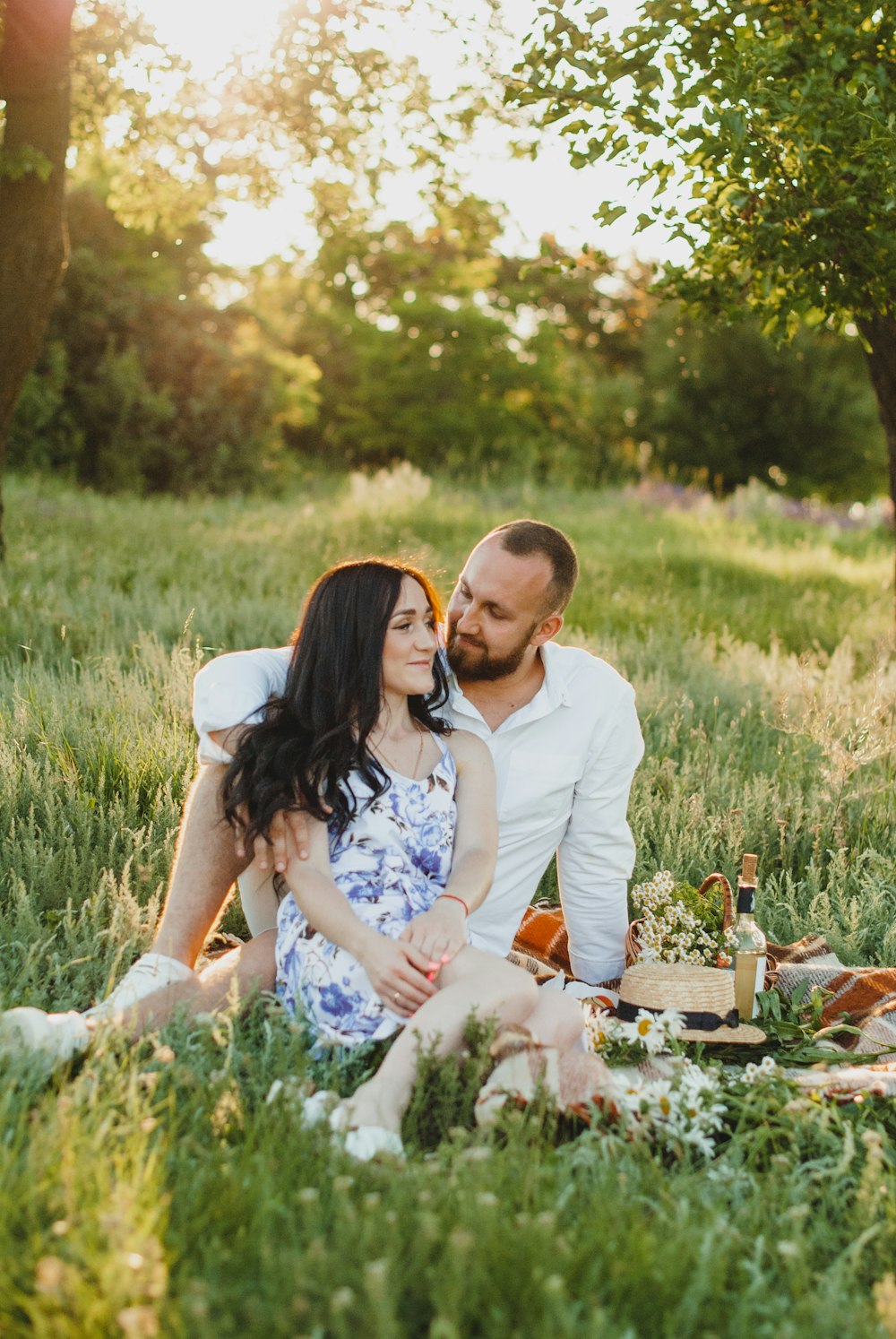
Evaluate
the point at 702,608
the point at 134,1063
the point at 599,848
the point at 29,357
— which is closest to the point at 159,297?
the point at 29,357

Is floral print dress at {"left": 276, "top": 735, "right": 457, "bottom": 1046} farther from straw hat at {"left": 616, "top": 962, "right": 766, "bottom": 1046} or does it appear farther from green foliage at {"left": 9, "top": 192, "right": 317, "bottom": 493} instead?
green foliage at {"left": 9, "top": 192, "right": 317, "bottom": 493}

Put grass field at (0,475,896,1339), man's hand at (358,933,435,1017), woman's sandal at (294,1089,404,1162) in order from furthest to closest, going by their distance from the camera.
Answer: man's hand at (358,933,435,1017) < woman's sandal at (294,1089,404,1162) < grass field at (0,475,896,1339)

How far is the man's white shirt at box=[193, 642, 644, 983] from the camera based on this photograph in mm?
4066

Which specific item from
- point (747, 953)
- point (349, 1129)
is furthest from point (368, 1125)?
point (747, 953)

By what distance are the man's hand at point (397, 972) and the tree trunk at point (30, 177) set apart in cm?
594

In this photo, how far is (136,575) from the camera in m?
8.49

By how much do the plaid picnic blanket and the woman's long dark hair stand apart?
115 cm

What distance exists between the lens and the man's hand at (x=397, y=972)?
3100 millimetres

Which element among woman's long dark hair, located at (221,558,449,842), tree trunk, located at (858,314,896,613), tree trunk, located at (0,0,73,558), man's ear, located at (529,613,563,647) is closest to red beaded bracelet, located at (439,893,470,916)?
woman's long dark hair, located at (221,558,449,842)

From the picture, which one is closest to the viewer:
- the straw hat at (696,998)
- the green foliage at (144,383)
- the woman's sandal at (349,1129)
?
the woman's sandal at (349,1129)

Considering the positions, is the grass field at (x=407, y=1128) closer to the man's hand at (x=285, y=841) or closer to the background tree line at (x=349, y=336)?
the man's hand at (x=285, y=841)

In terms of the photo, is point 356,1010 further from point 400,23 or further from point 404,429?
point 404,429

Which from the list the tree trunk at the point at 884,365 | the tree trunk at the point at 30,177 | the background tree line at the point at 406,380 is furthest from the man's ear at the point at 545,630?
the background tree line at the point at 406,380

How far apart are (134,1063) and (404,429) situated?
70.8 feet
